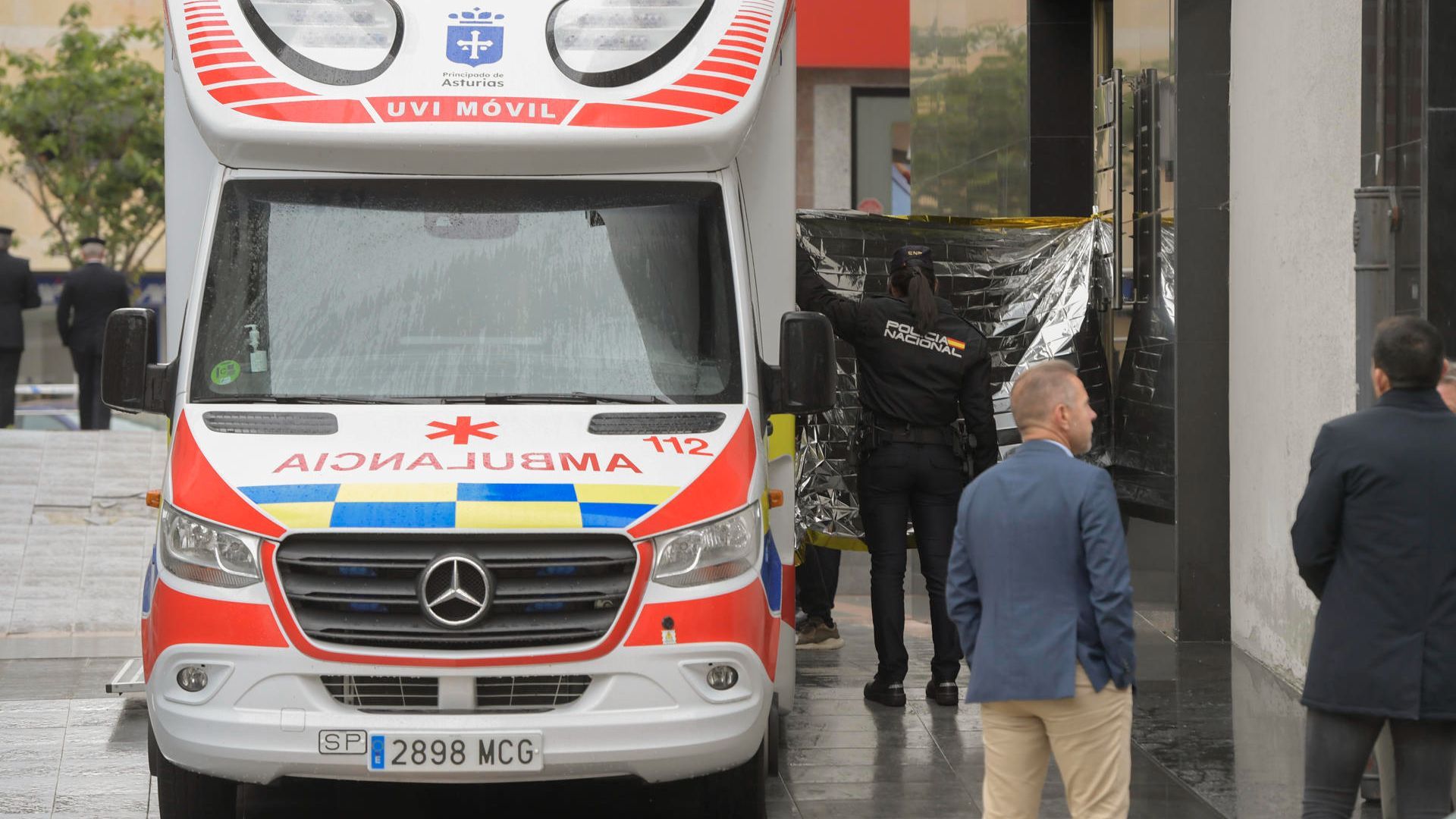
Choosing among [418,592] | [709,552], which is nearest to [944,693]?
[709,552]

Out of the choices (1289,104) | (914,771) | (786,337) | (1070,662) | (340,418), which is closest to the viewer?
(1070,662)

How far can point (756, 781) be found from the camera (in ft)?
19.9

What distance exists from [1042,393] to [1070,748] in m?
0.91

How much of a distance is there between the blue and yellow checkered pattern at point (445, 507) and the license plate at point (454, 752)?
24.7 inches

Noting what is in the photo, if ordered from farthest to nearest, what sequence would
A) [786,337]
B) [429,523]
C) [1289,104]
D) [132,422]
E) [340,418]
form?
[132,422] < [1289,104] < [786,337] < [340,418] < [429,523]

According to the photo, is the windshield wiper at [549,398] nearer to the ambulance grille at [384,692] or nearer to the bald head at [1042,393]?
the ambulance grille at [384,692]

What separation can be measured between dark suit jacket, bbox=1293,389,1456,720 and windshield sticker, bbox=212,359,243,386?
3.41m

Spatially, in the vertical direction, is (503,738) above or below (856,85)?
below

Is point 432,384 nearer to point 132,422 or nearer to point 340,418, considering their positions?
point 340,418

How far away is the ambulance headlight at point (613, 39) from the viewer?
20.1 ft

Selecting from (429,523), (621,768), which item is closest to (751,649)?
(621,768)

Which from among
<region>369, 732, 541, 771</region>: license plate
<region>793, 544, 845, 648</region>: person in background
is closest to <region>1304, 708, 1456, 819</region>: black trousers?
<region>369, 732, 541, 771</region>: license plate

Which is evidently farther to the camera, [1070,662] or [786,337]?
[786,337]

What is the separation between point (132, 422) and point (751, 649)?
17099 millimetres
